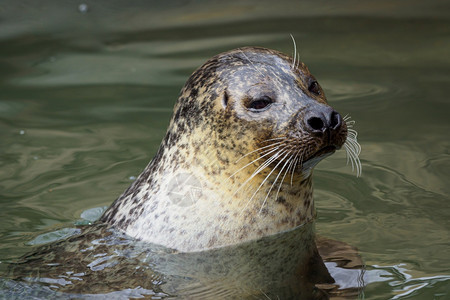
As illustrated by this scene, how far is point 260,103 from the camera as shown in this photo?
5473 mm

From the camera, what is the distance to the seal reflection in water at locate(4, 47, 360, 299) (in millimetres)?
5227

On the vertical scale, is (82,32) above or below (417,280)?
above

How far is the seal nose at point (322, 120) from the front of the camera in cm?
516

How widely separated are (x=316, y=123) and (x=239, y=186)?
70 centimetres

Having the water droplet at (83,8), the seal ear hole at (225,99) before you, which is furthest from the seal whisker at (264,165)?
the water droplet at (83,8)

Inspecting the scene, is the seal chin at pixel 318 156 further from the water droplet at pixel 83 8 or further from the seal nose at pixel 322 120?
the water droplet at pixel 83 8

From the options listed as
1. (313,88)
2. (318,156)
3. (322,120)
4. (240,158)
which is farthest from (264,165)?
(313,88)

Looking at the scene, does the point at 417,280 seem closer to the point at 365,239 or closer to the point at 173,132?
the point at 365,239

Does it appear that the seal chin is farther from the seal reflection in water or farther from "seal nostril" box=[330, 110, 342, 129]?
"seal nostril" box=[330, 110, 342, 129]

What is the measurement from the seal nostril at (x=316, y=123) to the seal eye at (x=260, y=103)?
36cm

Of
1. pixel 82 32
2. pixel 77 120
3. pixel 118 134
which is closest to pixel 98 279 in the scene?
pixel 118 134

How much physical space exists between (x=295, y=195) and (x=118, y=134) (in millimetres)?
3286

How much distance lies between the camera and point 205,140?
5.66 m

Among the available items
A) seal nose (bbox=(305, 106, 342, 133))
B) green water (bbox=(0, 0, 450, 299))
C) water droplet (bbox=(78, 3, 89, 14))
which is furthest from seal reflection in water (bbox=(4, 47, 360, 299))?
water droplet (bbox=(78, 3, 89, 14))
